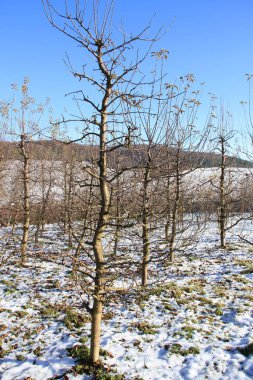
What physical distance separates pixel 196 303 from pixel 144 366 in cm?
363

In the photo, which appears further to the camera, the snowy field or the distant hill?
the distant hill

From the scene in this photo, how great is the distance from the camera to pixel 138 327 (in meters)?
7.26

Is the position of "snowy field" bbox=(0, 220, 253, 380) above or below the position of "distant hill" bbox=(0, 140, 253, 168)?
below

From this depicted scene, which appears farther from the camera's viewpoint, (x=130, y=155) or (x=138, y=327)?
(x=130, y=155)

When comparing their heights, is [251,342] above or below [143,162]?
below

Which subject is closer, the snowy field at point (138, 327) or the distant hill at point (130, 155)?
the snowy field at point (138, 327)

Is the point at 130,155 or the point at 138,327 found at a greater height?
the point at 130,155

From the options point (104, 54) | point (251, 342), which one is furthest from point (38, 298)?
point (104, 54)

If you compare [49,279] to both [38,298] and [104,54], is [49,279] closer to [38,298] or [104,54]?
[38,298]

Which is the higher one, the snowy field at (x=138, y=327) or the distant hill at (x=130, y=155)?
the distant hill at (x=130, y=155)

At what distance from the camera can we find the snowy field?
561 cm

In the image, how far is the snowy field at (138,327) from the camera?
18.4 ft

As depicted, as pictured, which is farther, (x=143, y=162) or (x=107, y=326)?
(x=143, y=162)

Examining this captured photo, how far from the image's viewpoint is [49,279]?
10805 millimetres
